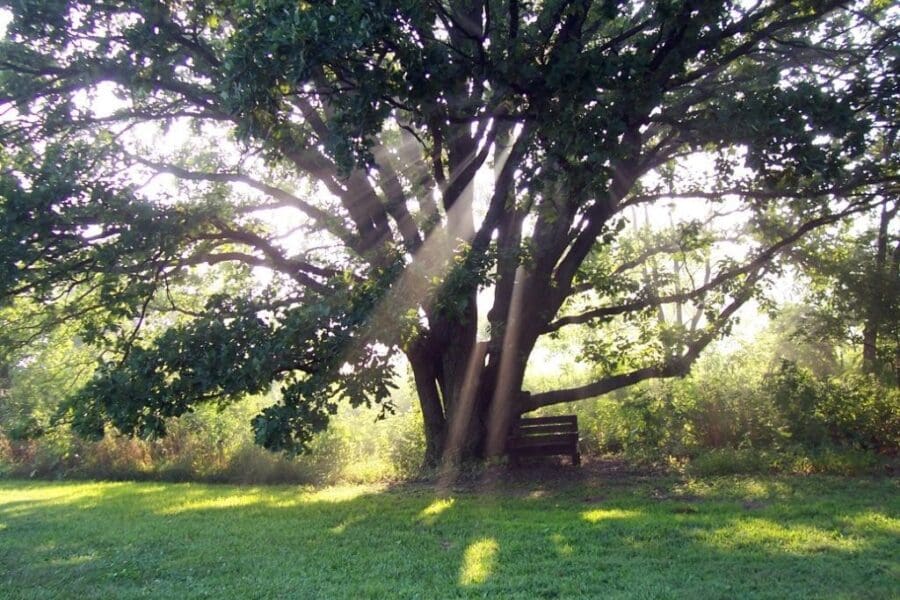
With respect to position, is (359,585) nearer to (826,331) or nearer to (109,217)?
(109,217)

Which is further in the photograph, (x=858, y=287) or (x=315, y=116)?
(x=858, y=287)

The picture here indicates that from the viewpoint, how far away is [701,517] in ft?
25.4

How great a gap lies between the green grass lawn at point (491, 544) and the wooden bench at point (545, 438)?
1087 millimetres

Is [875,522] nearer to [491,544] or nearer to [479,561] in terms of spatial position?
[491,544]

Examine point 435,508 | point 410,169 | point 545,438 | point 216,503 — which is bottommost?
point 435,508

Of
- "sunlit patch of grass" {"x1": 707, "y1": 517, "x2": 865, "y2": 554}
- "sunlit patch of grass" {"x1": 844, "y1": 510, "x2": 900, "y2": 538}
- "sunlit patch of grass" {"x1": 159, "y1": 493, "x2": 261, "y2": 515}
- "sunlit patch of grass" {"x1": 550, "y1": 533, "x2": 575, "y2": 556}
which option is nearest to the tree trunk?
"sunlit patch of grass" {"x1": 844, "y1": 510, "x2": 900, "y2": 538}

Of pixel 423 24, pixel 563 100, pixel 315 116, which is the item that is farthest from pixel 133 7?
pixel 563 100

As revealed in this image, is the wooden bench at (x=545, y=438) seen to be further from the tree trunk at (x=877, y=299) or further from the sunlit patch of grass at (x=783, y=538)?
the tree trunk at (x=877, y=299)

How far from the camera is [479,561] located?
6426mm

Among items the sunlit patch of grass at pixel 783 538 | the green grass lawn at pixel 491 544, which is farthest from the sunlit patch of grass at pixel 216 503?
the sunlit patch of grass at pixel 783 538

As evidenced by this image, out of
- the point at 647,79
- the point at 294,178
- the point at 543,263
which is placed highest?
the point at 294,178

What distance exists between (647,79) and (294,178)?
777cm

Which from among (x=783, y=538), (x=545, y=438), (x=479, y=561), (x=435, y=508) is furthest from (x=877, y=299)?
(x=479, y=561)

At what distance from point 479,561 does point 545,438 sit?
5.53m
